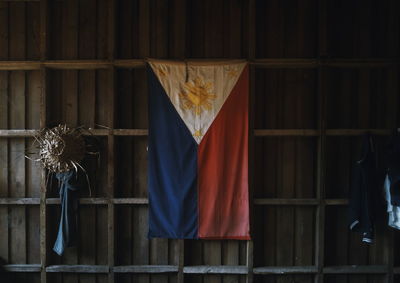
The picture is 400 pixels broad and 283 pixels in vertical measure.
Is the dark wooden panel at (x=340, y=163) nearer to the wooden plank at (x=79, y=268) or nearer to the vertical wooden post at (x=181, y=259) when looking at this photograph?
the vertical wooden post at (x=181, y=259)

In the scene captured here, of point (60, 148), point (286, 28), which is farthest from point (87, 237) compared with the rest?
point (286, 28)

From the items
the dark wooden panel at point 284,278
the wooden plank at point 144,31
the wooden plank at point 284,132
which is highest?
the wooden plank at point 144,31

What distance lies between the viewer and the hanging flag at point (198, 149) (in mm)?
3029

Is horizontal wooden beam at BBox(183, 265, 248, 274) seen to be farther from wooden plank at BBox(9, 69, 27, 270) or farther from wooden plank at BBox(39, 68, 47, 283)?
wooden plank at BBox(9, 69, 27, 270)

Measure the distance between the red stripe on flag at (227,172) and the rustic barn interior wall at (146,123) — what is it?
19cm

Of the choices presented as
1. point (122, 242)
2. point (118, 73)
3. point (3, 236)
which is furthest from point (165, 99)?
point (3, 236)

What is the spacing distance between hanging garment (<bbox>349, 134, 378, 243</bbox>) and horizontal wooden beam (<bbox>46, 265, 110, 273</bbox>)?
265 centimetres

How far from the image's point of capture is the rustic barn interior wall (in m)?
3.11

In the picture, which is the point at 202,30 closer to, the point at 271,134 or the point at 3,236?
the point at 271,134

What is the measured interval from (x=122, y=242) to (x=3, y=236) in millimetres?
1323

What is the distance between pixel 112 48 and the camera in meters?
3.06

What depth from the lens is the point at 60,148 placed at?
9.63 feet

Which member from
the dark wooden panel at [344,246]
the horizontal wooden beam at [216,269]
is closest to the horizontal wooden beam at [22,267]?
the horizontal wooden beam at [216,269]

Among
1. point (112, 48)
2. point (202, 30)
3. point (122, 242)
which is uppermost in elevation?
point (202, 30)
